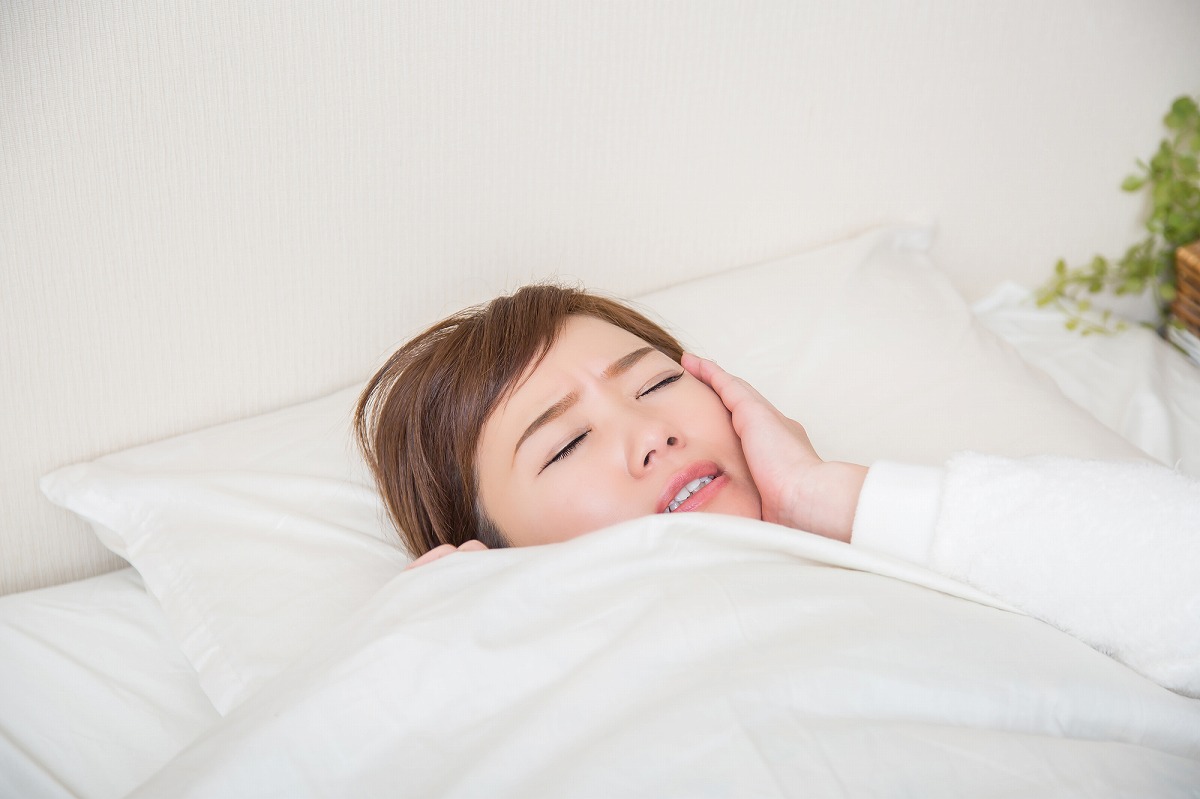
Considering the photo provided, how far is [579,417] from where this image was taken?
92 centimetres

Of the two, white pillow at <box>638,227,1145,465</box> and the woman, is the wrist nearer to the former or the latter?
the woman

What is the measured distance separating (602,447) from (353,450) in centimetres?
40

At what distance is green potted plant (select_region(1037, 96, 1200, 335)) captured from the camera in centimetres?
154

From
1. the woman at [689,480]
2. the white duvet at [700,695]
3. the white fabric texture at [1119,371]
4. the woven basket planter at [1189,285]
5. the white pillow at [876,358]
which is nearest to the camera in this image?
the white duvet at [700,695]

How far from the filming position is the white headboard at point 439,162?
1080 millimetres

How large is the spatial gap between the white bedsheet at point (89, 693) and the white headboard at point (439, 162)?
0.17 meters

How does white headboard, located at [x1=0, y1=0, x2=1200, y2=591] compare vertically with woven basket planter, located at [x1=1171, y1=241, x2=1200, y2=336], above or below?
above

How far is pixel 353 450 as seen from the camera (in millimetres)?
1153

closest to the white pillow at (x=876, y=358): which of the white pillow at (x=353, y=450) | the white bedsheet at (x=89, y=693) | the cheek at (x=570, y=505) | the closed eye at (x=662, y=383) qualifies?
the white pillow at (x=353, y=450)

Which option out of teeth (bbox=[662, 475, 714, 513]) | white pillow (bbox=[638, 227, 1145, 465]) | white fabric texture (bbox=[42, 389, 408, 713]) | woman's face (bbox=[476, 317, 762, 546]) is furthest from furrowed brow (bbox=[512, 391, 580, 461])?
white pillow (bbox=[638, 227, 1145, 465])

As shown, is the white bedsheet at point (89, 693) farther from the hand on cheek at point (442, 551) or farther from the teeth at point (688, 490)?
the teeth at point (688, 490)

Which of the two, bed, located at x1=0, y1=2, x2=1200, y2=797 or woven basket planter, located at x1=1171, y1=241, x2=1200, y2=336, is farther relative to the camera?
woven basket planter, located at x1=1171, y1=241, x2=1200, y2=336

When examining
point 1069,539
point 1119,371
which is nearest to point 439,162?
point 1069,539

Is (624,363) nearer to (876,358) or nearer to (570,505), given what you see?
→ (570,505)
